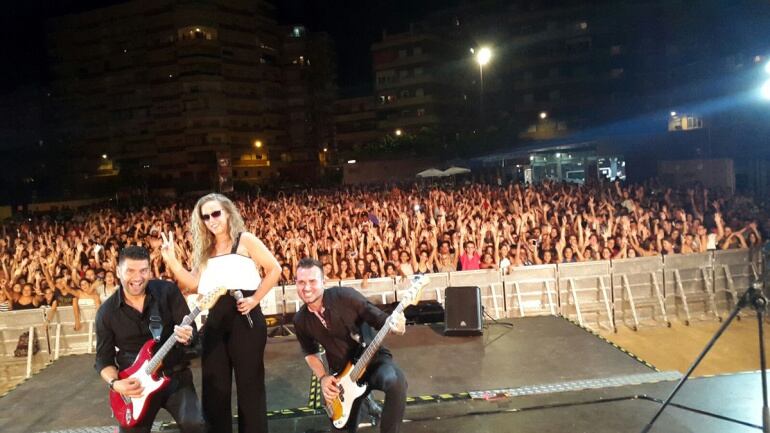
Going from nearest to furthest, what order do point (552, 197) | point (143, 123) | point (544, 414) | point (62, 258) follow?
point (544, 414) < point (62, 258) < point (552, 197) < point (143, 123)

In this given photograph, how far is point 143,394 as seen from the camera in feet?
9.66

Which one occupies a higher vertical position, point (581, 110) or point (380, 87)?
point (380, 87)

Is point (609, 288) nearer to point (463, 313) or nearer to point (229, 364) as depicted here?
point (463, 313)

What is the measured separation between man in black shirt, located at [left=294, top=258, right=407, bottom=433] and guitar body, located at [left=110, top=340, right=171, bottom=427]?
0.89 m

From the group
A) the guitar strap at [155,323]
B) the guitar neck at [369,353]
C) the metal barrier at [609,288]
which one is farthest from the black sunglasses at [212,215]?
the metal barrier at [609,288]

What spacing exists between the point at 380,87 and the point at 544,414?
162 ft

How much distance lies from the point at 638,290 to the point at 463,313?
140 inches

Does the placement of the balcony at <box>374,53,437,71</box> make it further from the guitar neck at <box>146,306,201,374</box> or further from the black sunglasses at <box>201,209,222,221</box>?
the guitar neck at <box>146,306,201,374</box>

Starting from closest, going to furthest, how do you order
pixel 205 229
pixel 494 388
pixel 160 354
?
pixel 160 354 < pixel 205 229 < pixel 494 388

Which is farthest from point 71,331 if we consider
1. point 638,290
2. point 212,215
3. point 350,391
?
point 638,290

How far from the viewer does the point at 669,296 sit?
26.0ft

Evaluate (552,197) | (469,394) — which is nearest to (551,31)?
(552,197)

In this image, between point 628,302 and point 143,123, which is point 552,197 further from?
point 143,123

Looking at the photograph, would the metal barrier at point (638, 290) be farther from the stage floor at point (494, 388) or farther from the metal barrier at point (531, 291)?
the stage floor at point (494, 388)
